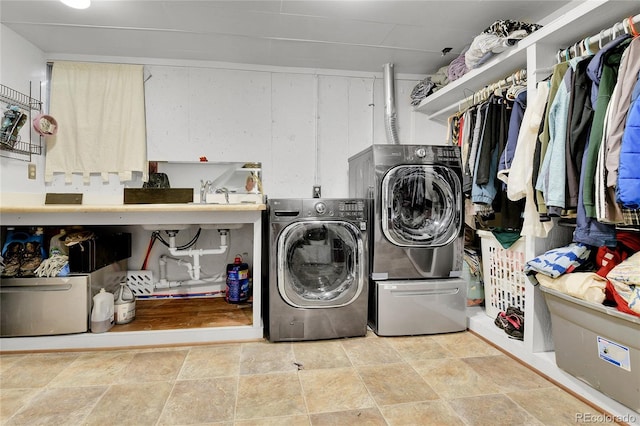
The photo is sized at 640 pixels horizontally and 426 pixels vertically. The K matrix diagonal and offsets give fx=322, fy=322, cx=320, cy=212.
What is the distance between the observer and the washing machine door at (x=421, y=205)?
225cm

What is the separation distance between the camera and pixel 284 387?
160 centimetres

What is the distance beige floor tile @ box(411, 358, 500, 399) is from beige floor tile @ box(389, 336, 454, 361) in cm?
7

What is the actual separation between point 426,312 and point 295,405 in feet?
3.85

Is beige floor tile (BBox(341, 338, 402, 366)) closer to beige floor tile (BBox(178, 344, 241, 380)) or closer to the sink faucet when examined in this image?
beige floor tile (BBox(178, 344, 241, 380))

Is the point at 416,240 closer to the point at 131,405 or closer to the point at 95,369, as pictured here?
the point at 131,405

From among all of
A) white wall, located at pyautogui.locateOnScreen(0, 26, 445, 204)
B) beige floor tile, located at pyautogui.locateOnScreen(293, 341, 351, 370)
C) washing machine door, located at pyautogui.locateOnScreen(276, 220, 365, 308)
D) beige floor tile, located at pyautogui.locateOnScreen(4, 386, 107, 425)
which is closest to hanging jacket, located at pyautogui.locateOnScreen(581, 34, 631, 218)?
washing machine door, located at pyautogui.locateOnScreen(276, 220, 365, 308)

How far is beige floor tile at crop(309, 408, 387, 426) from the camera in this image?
133 centimetres

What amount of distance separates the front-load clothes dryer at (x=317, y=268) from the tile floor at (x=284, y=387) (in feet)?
0.43

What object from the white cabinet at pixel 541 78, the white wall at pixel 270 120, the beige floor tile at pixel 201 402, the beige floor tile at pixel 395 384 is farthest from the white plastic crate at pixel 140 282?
the white cabinet at pixel 541 78

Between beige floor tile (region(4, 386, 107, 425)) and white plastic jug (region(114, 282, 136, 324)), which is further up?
white plastic jug (region(114, 282, 136, 324))

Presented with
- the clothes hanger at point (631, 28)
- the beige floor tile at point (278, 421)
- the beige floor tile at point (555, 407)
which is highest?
the clothes hanger at point (631, 28)

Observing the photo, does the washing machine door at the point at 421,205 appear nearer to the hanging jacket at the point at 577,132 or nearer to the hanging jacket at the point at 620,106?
the hanging jacket at the point at 577,132

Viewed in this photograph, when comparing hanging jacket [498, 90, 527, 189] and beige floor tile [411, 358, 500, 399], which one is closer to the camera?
beige floor tile [411, 358, 500, 399]

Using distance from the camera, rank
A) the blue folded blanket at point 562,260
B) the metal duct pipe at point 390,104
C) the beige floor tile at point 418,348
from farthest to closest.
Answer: the metal duct pipe at point 390,104 → the beige floor tile at point 418,348 → the blue folded blanket at point 562,260
